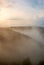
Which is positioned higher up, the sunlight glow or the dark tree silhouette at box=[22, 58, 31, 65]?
the sunlight glow

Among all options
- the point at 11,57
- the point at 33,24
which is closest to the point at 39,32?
the point at 33,24

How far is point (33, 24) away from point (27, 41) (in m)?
0.18

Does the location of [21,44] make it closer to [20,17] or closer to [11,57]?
[11,57]

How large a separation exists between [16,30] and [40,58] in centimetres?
37

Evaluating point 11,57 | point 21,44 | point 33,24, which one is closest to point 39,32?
point 33,24

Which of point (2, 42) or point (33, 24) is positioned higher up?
point (33, 24)

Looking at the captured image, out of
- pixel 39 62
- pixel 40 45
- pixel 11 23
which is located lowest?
pixel 39 62

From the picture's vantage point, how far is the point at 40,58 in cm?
92

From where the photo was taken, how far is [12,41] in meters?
0.93

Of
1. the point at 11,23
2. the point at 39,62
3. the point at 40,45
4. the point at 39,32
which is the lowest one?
the point at 39,62

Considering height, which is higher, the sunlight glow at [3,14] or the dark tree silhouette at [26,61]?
the sunlight glow at [3,14]

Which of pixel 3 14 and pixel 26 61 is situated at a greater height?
pixel 3 14

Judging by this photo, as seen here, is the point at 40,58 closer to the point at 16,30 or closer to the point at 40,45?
the point at 40,45

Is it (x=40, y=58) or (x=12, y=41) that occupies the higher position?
(x=12, y=41)
